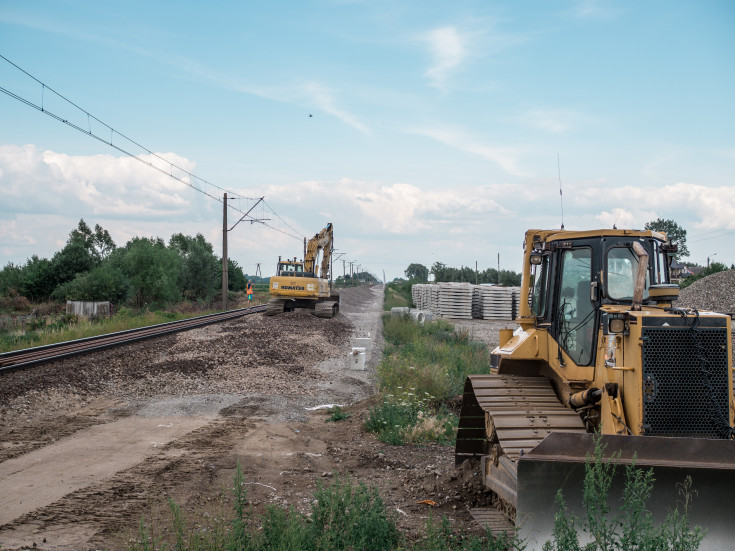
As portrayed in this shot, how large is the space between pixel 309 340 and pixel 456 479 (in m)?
15.6

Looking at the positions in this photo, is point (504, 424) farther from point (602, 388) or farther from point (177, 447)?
point (177, 447)

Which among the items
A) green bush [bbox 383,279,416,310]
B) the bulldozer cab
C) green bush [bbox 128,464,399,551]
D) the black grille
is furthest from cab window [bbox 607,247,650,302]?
green bush [bbox 383,279,416,310]

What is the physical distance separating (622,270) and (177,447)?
252 inches

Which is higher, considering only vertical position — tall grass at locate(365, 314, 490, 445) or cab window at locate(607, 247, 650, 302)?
cab window at locate(607, 247, 650, 302)

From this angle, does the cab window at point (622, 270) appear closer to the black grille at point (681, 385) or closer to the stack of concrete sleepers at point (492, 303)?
the black grille at point (681, 385)

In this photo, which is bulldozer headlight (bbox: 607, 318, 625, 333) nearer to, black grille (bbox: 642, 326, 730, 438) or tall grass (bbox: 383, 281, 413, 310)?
black grille (bbox: 642, 326, 730, 438)

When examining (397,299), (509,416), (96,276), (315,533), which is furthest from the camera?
(397,299)

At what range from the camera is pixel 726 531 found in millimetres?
4746

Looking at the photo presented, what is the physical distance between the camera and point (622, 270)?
21.4 feet

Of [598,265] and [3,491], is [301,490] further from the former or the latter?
[598,265]

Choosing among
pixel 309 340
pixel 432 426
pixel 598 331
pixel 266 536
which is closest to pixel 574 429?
pixel 598 331

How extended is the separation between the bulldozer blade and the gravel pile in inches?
861

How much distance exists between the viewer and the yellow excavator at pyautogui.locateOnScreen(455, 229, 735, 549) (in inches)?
191

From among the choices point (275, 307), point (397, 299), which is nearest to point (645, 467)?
point (275, 307)
